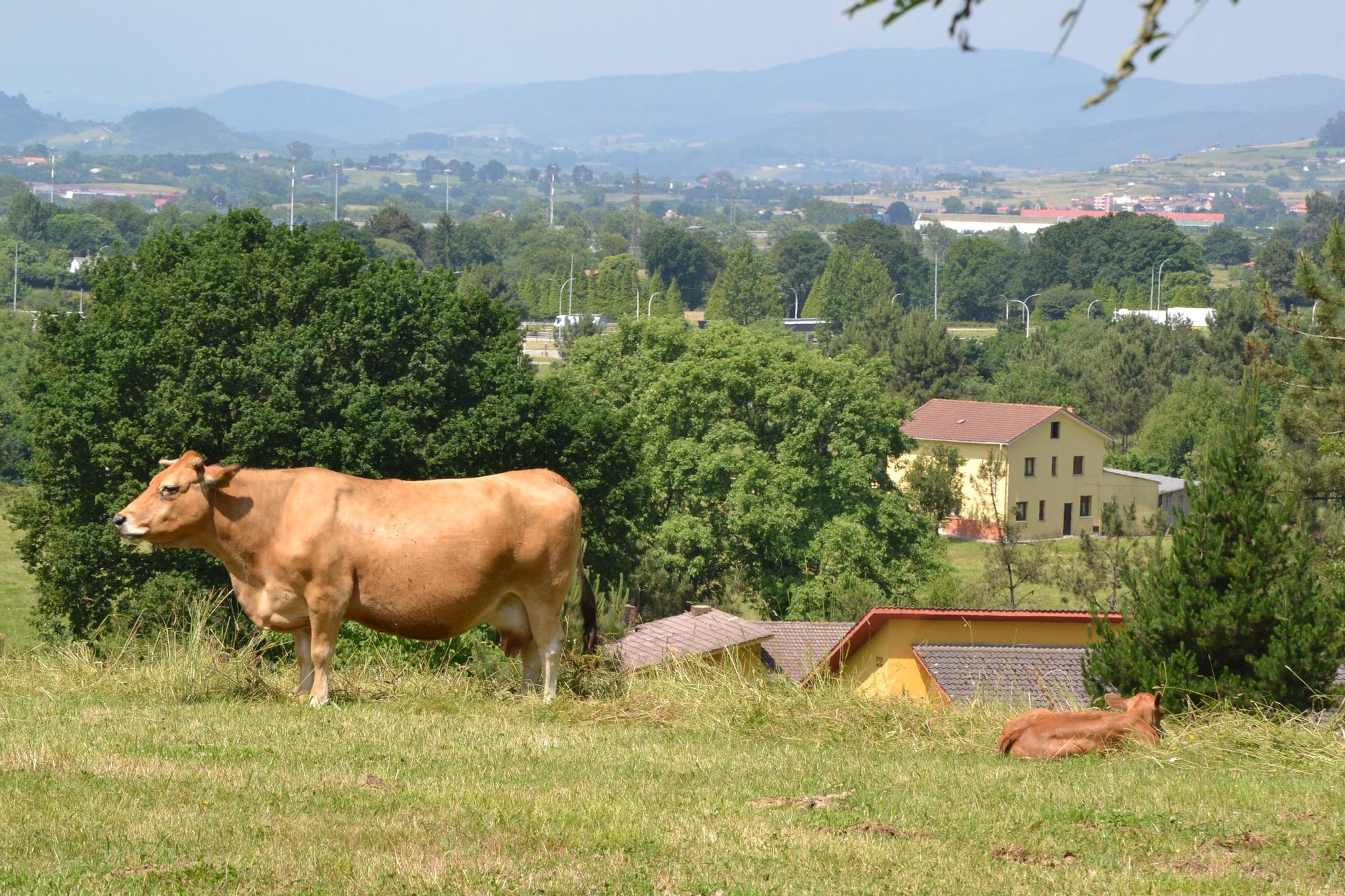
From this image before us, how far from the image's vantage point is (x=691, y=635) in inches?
931

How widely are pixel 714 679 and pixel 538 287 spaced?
177347 millimetres

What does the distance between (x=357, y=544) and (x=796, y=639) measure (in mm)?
16238

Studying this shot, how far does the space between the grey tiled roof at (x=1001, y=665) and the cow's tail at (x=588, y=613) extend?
5116 mm

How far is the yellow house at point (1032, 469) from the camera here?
7162 centimetres

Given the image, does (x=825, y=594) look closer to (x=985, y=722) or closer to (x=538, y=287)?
(x=985, y=722)

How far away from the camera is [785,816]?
26.1 feet

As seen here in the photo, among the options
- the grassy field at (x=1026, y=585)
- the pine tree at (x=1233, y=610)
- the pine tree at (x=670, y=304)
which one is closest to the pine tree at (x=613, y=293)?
the pine tree at (x=670, y=304)

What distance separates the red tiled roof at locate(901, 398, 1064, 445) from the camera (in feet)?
236

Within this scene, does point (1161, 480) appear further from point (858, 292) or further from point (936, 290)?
point (936, 290)

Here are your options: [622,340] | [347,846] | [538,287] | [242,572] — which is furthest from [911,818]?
[538,287]

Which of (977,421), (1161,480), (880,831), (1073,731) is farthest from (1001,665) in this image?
(1161,480)

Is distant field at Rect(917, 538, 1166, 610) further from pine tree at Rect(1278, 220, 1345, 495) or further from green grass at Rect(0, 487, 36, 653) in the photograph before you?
green grass at Rect(0, 487, 36, 653)

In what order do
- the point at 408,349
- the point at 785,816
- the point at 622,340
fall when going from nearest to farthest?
the point at 785,816
the point at 408,349
the point at 622,340

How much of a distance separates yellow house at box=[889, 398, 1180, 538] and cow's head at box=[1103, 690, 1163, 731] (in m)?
58.4
